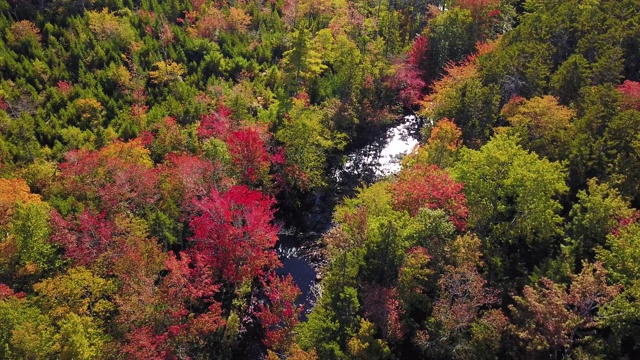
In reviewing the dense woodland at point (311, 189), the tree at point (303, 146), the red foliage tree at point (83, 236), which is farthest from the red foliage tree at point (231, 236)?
the tree at point (303, 146)

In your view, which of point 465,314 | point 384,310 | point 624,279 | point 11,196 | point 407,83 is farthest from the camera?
point 407,83

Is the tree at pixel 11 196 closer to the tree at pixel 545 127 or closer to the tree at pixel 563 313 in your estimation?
the tree at pixel 563 313

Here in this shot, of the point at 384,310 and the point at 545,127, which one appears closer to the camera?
the point at 384,310

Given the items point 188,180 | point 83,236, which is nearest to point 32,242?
point 83,236

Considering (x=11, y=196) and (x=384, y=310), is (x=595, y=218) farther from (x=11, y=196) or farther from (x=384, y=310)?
(x=11, y=196)

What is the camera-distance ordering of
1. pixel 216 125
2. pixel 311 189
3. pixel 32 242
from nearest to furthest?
pixel 32 242 < pixel 216 125 < pixel 311 189

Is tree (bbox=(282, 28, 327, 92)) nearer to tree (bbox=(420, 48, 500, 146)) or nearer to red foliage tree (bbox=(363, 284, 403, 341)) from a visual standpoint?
tree (bbox=(420, 48, 500, 146))
